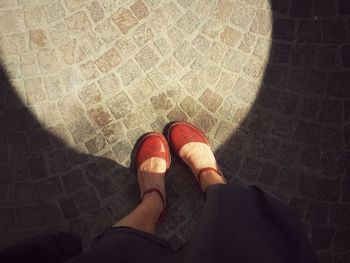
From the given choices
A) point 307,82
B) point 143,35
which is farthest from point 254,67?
point 143,35

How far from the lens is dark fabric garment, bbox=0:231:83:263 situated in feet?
7.75

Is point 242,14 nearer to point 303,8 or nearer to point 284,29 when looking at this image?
point 284,29

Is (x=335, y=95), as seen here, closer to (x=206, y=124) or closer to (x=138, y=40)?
(x=206, y=124)

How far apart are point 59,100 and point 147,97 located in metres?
0.71

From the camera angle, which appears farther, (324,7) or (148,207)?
(324,7)

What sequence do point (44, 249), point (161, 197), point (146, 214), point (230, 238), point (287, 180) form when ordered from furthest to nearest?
point (287, 180) → point (161, 197) → point (146, 214) → point (44, 249) → point (230, 238)

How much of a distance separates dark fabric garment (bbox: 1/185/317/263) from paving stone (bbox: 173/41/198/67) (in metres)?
1.34

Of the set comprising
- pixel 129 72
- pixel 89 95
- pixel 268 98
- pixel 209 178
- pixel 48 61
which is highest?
pixel 48 61

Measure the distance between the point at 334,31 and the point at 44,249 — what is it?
272 cm

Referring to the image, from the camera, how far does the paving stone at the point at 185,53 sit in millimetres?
3529

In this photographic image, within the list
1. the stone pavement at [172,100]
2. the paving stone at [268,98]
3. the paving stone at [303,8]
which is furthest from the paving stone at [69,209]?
the paving stone at [303,8]

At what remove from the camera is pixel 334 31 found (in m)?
3.50

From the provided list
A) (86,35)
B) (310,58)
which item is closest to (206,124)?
(310,58)

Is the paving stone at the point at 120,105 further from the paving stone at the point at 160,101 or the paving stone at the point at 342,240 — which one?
the paving stone at the point at 342,240
